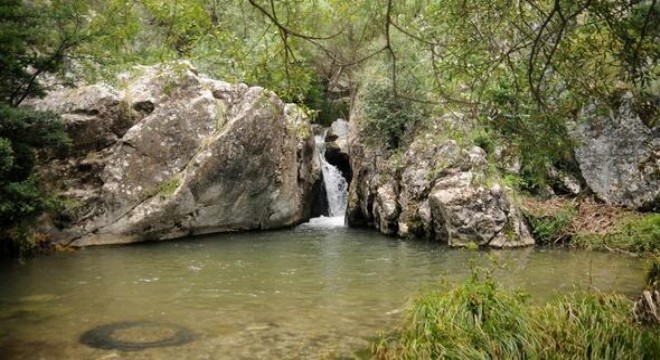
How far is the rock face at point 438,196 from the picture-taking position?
15.3 metres

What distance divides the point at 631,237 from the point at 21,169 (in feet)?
47.8

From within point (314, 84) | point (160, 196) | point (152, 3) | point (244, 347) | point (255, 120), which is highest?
point (314, 84)

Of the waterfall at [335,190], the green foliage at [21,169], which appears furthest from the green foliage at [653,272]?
the waterfall at [335,190]

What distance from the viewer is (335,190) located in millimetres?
22703

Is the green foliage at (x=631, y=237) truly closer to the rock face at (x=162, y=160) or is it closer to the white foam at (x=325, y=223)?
the white foam at (x=325, y=223)

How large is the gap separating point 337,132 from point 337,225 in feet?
17.7

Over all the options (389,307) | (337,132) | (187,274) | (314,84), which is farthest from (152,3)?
(314,84)

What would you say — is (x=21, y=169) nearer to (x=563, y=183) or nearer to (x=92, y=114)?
(x=92, y=114)

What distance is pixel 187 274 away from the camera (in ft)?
38.5

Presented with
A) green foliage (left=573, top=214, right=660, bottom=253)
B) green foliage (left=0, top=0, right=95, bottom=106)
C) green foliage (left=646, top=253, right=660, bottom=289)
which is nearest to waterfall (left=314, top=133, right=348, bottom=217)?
green foliage (left=573, top=214, right=660, bottom=253)

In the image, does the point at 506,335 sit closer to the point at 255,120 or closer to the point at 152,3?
the point at 152,3

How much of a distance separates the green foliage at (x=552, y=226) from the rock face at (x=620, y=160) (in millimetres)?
1523

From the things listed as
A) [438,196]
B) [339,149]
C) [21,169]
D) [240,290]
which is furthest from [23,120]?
[339,149]

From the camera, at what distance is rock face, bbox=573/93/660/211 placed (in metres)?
16.0
